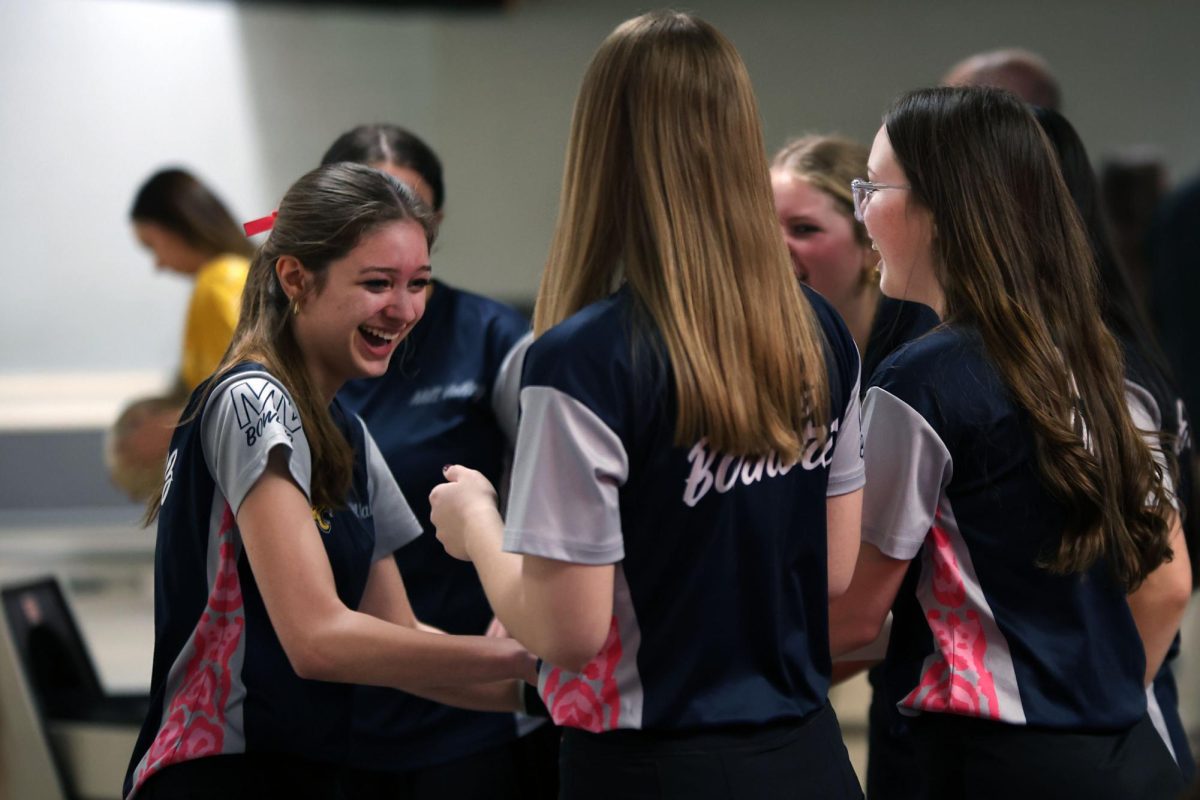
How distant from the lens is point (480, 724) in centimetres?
188

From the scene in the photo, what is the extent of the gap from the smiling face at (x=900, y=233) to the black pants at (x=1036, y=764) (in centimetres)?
46

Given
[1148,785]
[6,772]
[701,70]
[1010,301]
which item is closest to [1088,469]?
[1010,301]

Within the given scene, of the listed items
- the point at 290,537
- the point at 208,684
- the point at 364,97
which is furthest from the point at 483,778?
the point at 364,97

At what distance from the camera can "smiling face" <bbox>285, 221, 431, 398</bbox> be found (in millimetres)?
1532

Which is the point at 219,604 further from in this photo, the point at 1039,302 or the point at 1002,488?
the point at 1039,302

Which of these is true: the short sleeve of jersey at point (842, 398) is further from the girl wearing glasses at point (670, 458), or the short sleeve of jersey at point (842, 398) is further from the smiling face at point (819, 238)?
the smiling face at point (819, 238)

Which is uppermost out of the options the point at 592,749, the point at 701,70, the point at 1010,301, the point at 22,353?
the point at 701,70

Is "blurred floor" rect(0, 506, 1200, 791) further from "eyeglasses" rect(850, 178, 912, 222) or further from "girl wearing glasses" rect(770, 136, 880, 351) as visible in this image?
"eyeglasses" rect(850, 178, 912, 222)

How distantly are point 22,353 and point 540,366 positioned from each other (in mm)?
5024

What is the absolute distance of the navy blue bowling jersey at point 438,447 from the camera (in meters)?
1.83

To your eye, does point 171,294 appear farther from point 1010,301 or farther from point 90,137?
point 1010,301

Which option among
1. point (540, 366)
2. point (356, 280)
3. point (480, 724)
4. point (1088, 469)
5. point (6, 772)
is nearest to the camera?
point (540, 366)

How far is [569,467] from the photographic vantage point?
1143 mm

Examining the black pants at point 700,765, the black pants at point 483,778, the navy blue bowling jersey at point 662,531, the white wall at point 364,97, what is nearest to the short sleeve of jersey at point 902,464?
the navy blue bowling jersey at point 662,531
